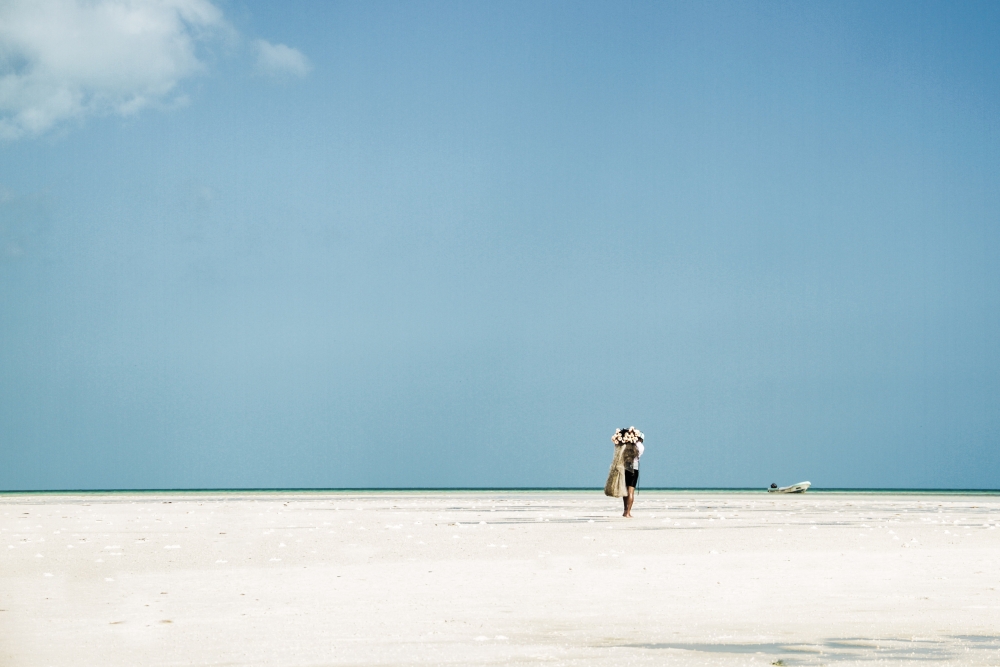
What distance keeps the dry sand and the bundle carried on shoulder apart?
197 inches

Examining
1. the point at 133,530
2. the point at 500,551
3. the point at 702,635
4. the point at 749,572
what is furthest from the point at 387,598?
the point at 133,530

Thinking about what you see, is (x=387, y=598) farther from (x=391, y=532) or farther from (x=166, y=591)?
(x=391, y=532)

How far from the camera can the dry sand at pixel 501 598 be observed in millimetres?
9906

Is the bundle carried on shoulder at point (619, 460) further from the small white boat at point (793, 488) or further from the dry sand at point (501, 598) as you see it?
the small white boat at point (793, 488)

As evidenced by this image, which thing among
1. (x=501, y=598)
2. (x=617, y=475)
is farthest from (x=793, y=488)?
(x=501, y=598)

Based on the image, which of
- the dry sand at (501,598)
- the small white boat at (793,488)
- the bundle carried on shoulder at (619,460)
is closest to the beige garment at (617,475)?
the bundle carried on shoulder at (619,460)

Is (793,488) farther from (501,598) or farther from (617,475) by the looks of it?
(501,598)

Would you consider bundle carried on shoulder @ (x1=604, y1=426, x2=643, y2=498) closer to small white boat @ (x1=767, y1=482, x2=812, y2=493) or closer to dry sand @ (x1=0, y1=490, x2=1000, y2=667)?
dry sand @ (x1=0, y1=490, x2=1000, y2=667)

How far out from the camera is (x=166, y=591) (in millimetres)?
14562

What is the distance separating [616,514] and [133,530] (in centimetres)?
1379

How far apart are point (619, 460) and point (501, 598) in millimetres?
18786

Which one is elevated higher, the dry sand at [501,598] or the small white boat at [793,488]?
the small white boat at [793,488]

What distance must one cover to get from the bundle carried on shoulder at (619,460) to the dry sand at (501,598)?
16.4ft

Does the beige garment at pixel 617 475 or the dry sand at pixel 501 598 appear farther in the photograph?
the beige garment at pixel 617 475
